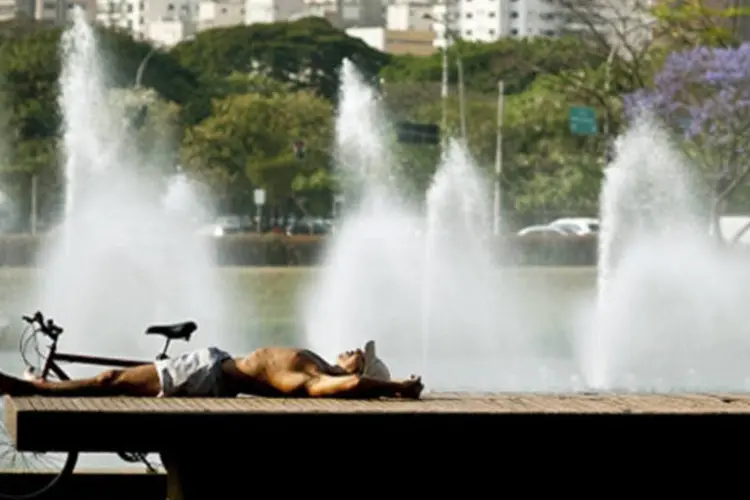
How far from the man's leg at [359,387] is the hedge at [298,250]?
102 ft

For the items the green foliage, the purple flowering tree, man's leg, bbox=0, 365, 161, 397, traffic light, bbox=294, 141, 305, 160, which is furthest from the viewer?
traffic light, bbox=294, 141, 305, 160

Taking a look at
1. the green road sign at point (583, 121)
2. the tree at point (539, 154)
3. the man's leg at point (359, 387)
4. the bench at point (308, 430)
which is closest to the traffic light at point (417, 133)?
the tree at point (539, 154)

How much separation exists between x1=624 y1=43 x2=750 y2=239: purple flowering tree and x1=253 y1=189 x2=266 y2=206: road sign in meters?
15.1

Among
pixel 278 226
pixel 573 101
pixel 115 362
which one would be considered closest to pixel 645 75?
pixel 573 101

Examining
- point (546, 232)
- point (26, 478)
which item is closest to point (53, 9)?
point (546, 232)

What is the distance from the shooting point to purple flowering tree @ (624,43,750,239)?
49188 millimetres

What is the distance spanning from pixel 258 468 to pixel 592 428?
106 cm

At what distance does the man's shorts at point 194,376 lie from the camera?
8180 mm

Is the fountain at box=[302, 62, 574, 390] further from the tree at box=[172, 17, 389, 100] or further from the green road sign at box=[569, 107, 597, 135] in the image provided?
the tree at box=[172, 17, 389, 100]

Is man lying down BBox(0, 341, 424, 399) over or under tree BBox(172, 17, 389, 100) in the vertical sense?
under

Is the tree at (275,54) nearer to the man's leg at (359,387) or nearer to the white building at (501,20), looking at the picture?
the white building at (501,20)

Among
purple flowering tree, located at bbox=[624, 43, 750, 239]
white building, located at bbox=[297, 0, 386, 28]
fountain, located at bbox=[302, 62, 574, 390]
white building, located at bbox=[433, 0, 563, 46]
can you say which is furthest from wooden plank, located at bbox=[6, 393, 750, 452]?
white building, located at bbox=[297, 0, 386, 28]

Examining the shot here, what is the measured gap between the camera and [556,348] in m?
26.5

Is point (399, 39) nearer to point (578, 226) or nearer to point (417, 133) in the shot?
point (417, 133)
